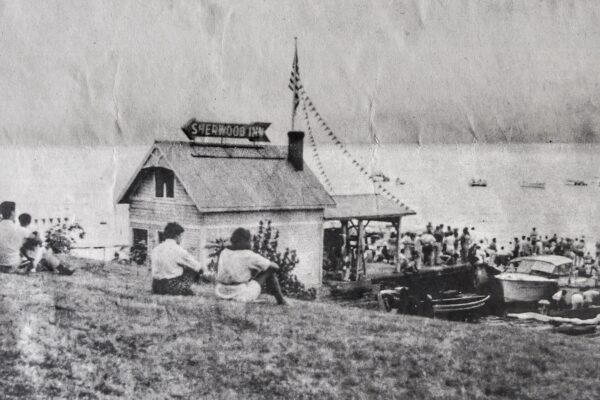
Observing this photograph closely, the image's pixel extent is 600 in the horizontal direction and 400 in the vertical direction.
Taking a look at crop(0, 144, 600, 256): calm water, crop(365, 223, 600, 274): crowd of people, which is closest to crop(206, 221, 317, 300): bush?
crop(0, 144, 600, 256): calm water

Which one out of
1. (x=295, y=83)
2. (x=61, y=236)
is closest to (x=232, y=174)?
(x=295, y=83)

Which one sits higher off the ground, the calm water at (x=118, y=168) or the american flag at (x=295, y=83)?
the american flag at (x=295, y=83)

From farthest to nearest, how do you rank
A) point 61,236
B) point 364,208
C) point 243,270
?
1. point 364,208
2. point 61,236
3. point 243,270

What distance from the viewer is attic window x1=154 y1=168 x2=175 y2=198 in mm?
8531

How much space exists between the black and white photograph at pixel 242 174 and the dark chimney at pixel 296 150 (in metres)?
0.03

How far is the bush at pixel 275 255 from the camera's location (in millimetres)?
8094

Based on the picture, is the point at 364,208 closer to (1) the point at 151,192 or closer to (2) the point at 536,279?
(2) the point at 536,279

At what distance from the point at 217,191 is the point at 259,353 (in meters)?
2.19

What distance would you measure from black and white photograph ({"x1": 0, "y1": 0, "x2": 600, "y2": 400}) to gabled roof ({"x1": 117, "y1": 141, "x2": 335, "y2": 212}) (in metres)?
0.03

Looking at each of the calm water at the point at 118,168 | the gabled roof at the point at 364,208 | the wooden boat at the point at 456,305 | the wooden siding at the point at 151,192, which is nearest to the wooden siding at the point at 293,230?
the wooden siding at the point at 151,192

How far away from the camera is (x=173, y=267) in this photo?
8.27 m

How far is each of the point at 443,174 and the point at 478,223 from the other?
23936 millimetres

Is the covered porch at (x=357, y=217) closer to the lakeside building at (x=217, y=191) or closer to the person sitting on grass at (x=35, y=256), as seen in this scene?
the lakeside building at (x=217, y=191)

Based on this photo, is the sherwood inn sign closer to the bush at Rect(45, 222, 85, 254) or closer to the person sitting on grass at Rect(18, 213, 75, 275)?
the bush at Rect(45, 222, 85, 254)
